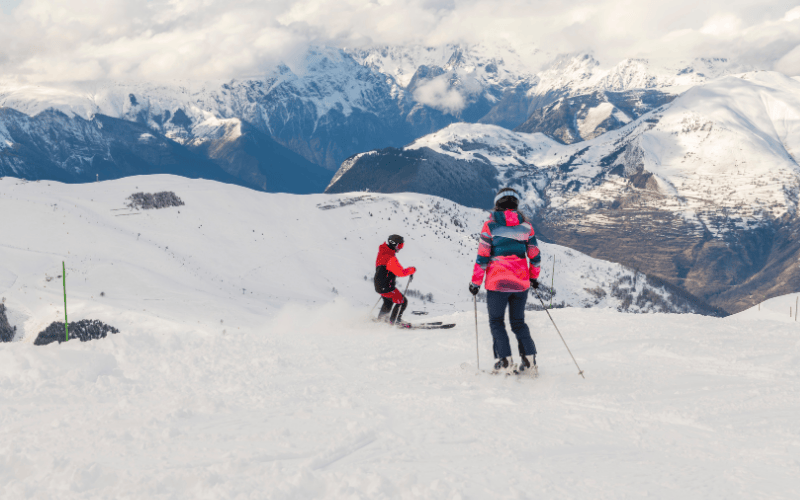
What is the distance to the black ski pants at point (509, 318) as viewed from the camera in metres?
7.98

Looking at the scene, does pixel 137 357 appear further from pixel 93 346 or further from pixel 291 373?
pixel 291 373

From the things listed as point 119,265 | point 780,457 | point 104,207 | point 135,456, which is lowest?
point 780,457

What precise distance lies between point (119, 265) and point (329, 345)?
15878 millimetres

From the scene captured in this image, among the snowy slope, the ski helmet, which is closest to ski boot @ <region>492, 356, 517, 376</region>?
the ski helmet

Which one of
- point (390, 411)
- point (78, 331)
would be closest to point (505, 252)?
point (390, 411)

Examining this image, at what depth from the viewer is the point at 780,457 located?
4918 millimetres

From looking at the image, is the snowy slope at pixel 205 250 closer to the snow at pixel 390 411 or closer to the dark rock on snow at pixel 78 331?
the dark rock on snow at pixel 78 331

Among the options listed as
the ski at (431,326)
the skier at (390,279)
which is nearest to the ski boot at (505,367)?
the ski at (431,326)

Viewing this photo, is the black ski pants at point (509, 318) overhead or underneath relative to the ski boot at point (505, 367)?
overhead

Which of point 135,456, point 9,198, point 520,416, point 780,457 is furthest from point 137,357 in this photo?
point 9,198

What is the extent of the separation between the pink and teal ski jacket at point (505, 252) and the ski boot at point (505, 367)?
3.76 ft

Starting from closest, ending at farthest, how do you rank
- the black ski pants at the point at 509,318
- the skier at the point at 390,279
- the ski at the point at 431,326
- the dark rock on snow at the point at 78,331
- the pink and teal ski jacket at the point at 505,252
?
1. the pink and teal ski jacket at the point at 505,252
2. the black ski pants at the point at 509,318
3. the dark rock on snow at the point at 78,331
4. the ski at the point at 431,326
5. the skier at the point at 390,279

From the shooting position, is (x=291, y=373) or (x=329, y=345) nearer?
(x=291, y=373)

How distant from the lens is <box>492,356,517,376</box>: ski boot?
802 cm
